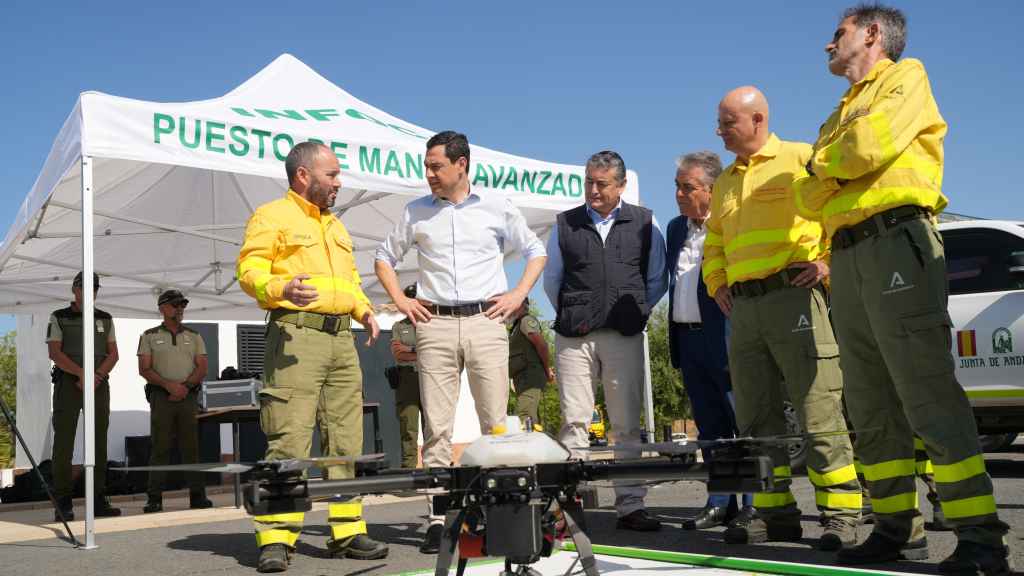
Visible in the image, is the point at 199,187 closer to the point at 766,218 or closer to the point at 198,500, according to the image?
the point at 198,500

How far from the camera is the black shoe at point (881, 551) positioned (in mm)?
3586

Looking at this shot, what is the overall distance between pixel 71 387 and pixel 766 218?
6.54 metres

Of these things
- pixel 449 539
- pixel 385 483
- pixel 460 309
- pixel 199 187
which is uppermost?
pixel 199 187

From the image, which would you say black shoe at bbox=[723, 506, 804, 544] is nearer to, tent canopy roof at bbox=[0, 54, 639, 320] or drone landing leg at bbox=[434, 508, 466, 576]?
drone landing leg at bbox=[434, 508, 466, 576]

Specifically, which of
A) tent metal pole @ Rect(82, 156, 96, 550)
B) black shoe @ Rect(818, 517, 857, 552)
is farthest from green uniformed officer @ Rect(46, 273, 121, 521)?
black shoe @ Rect(818, 517, 857, 552)

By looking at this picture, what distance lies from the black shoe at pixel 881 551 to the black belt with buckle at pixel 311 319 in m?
2.59

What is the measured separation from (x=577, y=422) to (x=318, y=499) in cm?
335

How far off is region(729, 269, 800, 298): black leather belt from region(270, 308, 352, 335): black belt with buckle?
6.57 ft

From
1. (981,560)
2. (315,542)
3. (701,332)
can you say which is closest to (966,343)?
(701,332)

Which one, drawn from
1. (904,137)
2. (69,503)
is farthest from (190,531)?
(904,137)

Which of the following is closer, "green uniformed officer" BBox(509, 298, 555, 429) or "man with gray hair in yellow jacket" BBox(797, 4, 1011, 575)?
"man with gray hair in yellow jacket" BBox(797, 4, 1011, 575)

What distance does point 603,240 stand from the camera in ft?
18.4

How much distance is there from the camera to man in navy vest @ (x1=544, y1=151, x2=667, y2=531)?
5449 mm

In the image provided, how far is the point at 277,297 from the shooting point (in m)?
4.50
